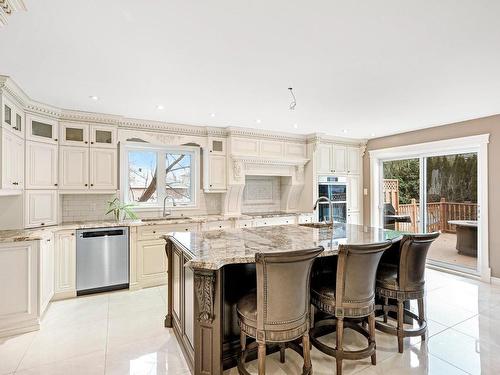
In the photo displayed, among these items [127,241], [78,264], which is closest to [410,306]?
[127,241]

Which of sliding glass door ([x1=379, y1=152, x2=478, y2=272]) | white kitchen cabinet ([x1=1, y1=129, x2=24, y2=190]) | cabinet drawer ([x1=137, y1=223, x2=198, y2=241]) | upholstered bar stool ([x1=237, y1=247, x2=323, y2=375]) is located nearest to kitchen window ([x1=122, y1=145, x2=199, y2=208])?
cabinet drawer ([x1=137, y1=223, x2=198, y2=241])

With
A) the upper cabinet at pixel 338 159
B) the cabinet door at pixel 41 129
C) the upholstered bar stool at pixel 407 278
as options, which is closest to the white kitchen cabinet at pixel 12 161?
the cabinet door at pixel 41 129

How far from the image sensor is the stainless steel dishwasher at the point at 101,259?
3684 mm

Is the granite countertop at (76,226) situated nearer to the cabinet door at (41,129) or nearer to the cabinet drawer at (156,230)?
the cabinet drawer at (156,230)

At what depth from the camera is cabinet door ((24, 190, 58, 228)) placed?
341 cm

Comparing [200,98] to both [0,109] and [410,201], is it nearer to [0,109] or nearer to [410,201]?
[0,109]

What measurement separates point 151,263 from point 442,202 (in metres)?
5.16

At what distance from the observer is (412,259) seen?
2383 mm

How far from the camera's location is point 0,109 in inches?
112

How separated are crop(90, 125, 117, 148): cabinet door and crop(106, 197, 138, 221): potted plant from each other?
0.86 m

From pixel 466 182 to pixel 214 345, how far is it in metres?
4.94

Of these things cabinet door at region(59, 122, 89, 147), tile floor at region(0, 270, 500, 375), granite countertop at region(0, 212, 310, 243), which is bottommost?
tile floor at region(0, 270, 500, 375)

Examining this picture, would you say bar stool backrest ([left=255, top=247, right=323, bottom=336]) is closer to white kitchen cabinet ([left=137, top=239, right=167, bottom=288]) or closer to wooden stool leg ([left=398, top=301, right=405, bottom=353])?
wooden stool leg ([left=398, top=301, right=405, bottom=353])

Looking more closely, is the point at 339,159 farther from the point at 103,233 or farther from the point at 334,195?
the point at 103,233
